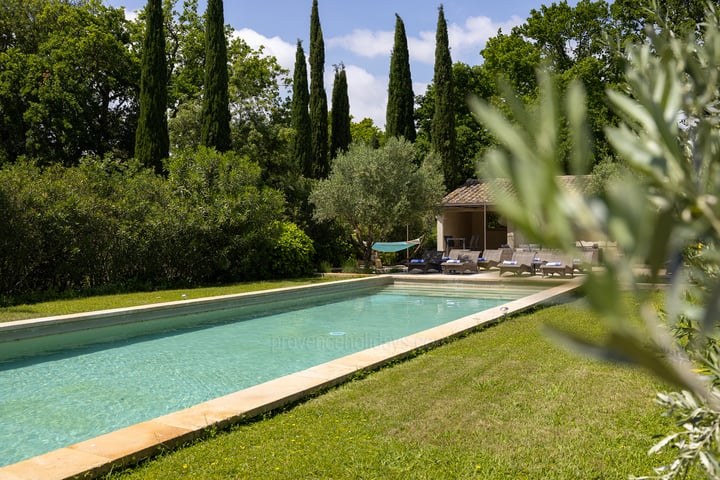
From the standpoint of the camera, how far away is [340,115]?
30703 mm

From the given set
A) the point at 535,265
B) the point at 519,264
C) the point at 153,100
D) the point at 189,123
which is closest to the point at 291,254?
the point at 519,264

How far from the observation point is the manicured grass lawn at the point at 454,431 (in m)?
4.02

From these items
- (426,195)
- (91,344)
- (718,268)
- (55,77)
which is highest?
(55,77)

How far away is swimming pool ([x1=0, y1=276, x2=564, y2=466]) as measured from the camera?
6355 millimetres

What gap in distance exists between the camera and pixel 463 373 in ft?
21.6

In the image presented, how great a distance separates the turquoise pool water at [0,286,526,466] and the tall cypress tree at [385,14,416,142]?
16298mm

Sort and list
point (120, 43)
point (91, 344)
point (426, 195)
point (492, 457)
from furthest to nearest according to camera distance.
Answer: point (120, 43)
point (426, 195)
point (91, 344)
point (492, 457)

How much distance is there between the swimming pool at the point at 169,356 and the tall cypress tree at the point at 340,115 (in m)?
16.4

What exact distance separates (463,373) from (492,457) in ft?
7.95

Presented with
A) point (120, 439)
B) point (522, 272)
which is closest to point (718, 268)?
point (120, 439)

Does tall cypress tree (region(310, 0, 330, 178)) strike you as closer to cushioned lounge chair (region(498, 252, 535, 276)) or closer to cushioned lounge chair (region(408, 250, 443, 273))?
cushioned lounge chair (region(408, 250, 443, 273))

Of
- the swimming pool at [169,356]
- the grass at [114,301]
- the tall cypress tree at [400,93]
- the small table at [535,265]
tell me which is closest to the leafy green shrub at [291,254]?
the grass at [114,301]

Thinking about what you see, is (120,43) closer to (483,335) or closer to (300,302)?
(300,302)

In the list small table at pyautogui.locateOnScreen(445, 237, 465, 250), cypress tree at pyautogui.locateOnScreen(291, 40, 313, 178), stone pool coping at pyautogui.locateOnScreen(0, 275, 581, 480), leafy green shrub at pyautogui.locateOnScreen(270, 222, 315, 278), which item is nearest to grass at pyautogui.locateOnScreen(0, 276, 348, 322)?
leafy green shrub at pyautogui.locateOnScreen(270, 222, 315, 278)
